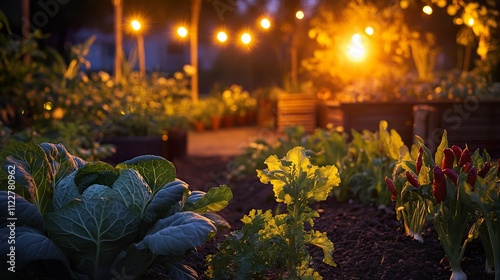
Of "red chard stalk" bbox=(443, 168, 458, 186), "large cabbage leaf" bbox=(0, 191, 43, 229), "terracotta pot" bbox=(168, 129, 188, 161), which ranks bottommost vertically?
"terracotta pot" bbox=(168, 129, 188, 161)

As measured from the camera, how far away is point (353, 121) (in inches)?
292

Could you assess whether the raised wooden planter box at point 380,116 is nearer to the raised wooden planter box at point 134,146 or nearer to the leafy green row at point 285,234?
the raised wooden planter box at point 134,146

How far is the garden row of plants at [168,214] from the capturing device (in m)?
2.34

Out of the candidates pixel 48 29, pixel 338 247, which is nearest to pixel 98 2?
pixel 48 29

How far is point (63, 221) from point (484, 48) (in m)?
6.19

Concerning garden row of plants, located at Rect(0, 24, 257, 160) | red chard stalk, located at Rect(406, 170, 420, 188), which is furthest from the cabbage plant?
garden row of plants, located at Rect(0, 24, 257, 160)

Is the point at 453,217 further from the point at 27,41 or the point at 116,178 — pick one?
the point at 27,41

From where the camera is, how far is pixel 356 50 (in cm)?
1099

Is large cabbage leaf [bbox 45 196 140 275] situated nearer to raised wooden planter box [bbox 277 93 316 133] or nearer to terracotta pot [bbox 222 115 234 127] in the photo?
raised wooden planter box [bbox 277 93 316 133]

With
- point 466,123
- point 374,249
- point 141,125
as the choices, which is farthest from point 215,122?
point 374,249

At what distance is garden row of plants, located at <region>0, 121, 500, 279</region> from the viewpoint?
7.68 feet

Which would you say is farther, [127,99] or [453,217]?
[127,99]

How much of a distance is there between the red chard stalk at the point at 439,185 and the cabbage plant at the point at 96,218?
1.00 m

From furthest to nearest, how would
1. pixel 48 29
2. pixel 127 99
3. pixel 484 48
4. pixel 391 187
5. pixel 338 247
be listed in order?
1. pixel 48 29
2. pixel 127 99
3. pixel 484 48
4. pixel 338 247
5. pixel 391 187
